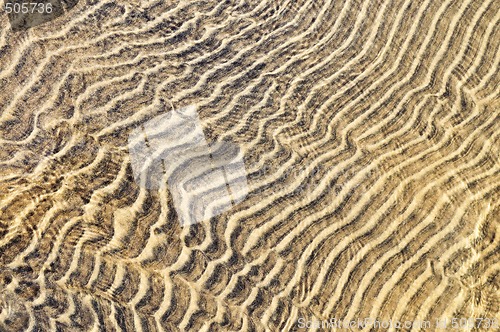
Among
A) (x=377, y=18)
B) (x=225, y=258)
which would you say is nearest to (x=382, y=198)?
(x=225, y=258)

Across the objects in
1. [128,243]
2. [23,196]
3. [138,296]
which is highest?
[23,196]

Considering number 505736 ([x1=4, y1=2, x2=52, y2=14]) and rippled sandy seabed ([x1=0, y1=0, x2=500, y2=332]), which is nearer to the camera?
rippled sandy seabed ([x1=0, y1=0, x2=500, y2=332])

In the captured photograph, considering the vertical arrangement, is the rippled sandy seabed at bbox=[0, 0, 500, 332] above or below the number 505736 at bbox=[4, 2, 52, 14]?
below

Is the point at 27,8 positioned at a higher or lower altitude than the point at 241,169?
higher

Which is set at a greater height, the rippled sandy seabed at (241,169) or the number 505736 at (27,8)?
the number 505736 at (27,8)

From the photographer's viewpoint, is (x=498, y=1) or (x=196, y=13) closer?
(x=196, y=13)

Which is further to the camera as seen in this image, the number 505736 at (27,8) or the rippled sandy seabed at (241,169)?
the number 505736 at (27,8)

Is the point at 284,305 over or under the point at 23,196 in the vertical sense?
under

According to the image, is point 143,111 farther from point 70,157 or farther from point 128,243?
point 128,243
